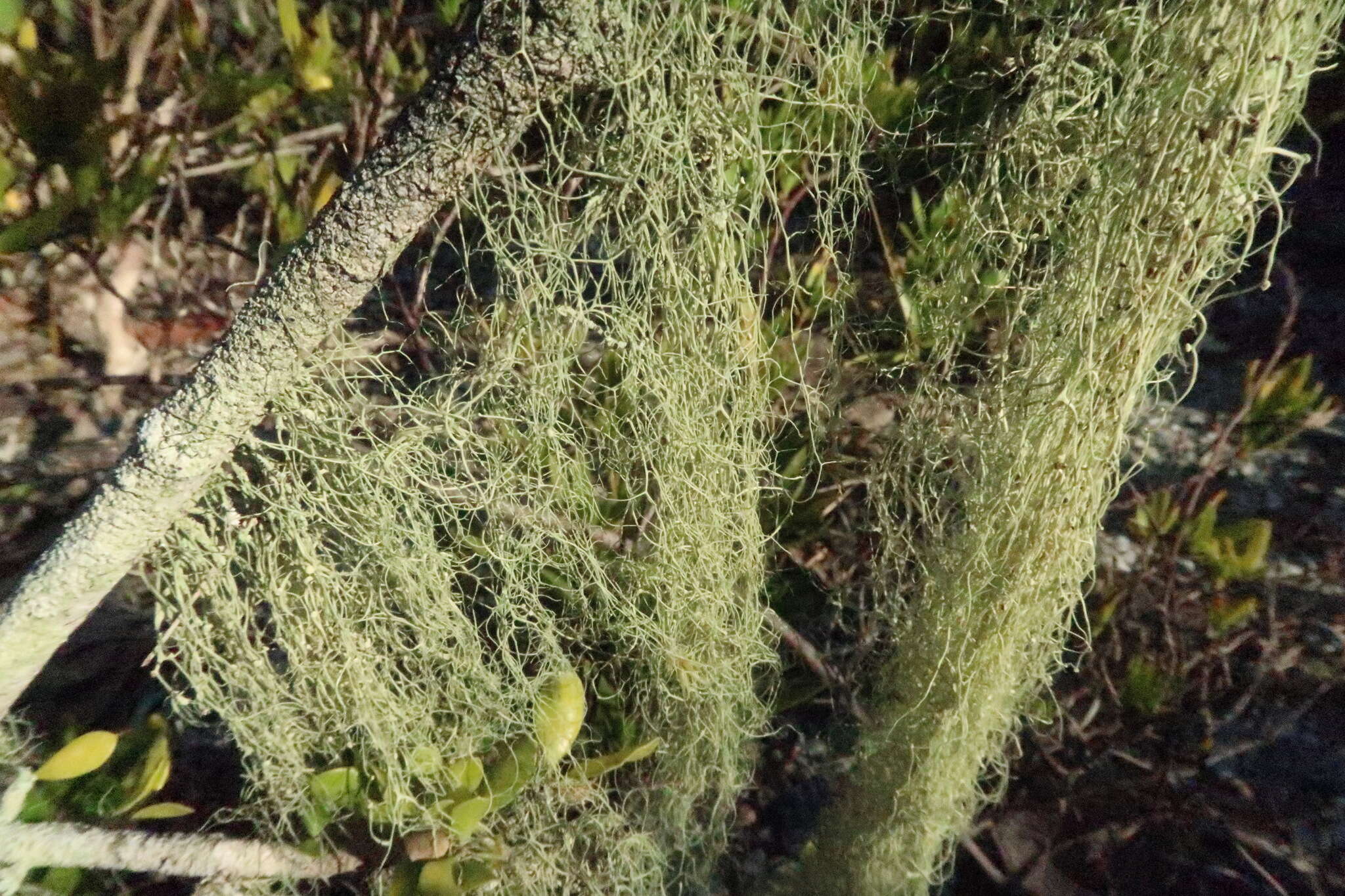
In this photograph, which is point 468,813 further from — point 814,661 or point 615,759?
point 814,661

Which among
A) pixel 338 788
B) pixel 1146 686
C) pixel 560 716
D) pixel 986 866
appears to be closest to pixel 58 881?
pixel 338 788

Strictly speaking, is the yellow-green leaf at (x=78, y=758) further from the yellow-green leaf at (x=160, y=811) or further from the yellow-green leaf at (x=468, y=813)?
the yellow-green leaf at (x=468, y=813)

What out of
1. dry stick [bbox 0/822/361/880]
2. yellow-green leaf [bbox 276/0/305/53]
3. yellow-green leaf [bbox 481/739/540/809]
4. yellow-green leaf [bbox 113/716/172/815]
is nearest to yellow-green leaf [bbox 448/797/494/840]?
yellow-green leaf [bbox 481/739/540/809]

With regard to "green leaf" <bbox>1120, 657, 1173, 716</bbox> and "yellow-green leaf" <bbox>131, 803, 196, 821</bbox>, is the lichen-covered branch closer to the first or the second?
"green leaf" <bbox>1120, 657, 1173, 716</bbox>

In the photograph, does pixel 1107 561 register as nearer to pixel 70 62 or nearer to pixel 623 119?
pixel 623 119

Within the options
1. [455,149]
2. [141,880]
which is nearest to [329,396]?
[455,149]
